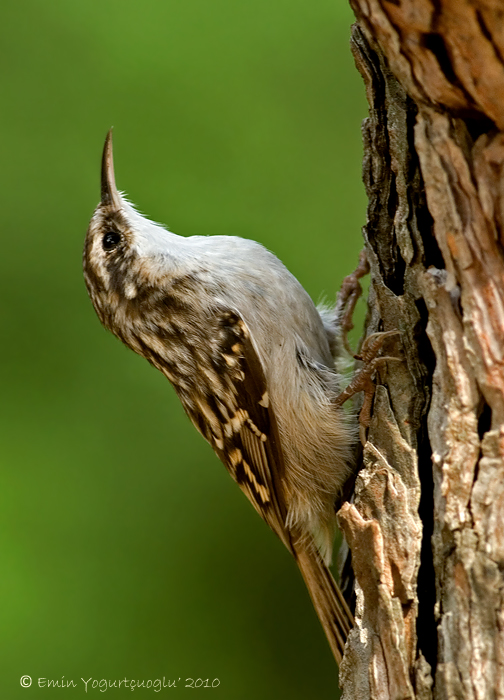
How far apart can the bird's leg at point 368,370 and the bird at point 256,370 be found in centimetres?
21

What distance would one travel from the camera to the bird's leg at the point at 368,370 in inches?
59.4

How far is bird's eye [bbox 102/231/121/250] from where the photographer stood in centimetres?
213

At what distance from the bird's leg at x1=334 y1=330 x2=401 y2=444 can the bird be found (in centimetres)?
21

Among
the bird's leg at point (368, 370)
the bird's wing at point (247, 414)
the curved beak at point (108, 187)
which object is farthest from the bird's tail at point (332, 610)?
the curved beak at point (108, 187)

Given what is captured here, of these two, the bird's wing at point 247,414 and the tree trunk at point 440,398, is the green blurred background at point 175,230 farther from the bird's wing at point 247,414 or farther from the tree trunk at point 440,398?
the tree trunk at point 440,398

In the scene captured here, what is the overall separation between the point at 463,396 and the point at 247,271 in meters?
0.90

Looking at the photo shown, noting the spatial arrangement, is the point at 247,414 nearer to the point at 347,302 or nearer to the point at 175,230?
the point at 347,302

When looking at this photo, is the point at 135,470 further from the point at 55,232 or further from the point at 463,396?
the point at 463,396

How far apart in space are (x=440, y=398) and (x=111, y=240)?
1.24 metres

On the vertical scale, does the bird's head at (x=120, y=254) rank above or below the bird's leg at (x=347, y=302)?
above

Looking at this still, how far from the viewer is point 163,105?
2812 mm

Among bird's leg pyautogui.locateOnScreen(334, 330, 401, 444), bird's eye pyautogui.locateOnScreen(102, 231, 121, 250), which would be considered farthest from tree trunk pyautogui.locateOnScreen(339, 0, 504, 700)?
bird's eye pyautogui.locateOnScreen(102, 231, 121, 250)

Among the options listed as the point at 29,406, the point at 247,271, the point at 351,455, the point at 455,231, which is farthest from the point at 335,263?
the point at 455,231

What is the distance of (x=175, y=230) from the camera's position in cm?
277
